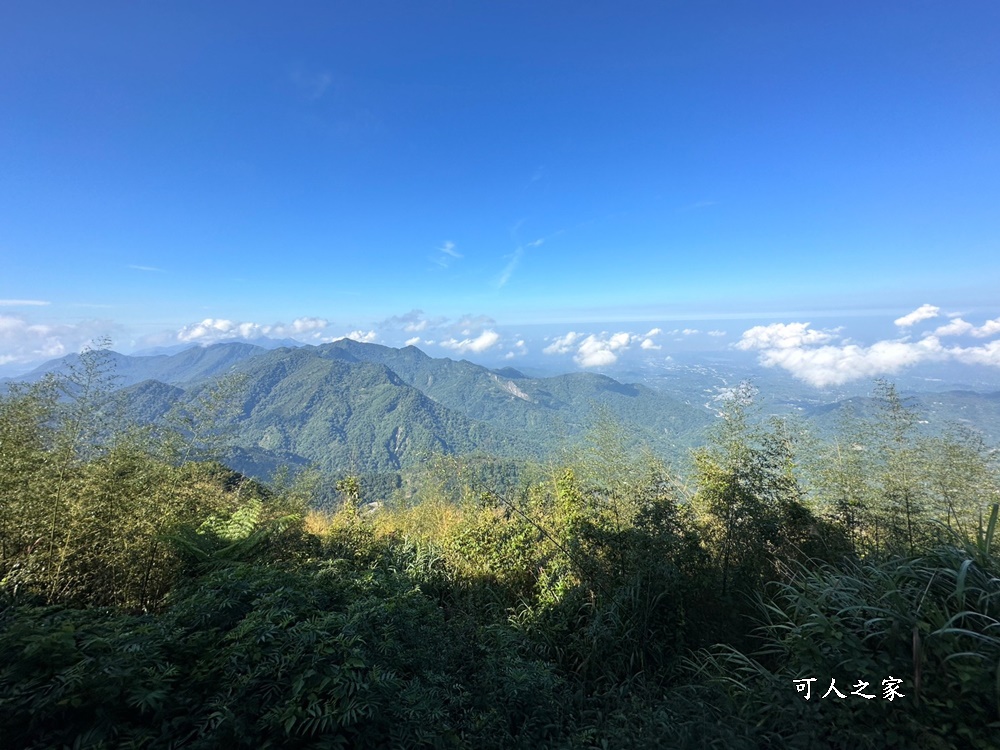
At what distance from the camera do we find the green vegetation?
5.99 feet

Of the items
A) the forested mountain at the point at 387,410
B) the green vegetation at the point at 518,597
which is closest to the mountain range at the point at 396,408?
the forested mountain at the point at 387,410

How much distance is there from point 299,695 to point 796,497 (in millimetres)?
5501

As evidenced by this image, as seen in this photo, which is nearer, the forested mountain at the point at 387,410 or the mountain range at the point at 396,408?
the mountain range at the point at 396,408

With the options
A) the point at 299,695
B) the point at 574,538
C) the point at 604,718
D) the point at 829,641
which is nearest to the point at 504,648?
the point at 604,718

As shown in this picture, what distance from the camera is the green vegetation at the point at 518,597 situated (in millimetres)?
1825

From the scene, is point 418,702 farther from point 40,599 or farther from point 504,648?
point 40,599

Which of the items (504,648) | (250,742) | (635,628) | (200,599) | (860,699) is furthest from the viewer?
(635,628)

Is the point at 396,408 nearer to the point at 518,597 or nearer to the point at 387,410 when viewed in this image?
the point at 387,410

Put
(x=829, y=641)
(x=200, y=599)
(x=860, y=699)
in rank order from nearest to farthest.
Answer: (x=860, y=699) < (x=829, y=641) < (x=200, y=599)

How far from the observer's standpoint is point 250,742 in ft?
5.54

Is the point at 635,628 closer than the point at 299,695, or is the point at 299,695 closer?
the point at 299,695

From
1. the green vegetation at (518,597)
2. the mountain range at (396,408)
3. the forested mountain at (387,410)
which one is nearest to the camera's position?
the green vegetation at (518,597)

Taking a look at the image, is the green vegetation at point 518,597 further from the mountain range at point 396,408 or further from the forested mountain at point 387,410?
the forested mountain at point 387,410

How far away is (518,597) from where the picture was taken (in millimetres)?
4668
